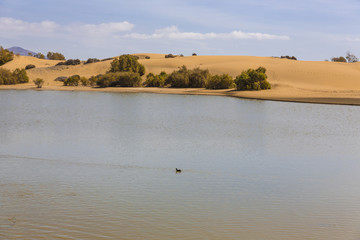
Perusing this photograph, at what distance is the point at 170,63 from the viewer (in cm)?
7506

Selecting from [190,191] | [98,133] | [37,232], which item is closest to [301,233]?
[190,191]

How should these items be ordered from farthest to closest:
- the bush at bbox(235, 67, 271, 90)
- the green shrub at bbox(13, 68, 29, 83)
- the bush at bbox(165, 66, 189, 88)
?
the green shrub at bbox(13, 68, 29, 83)
the bush at bbox(165, 66, 189, 88)
the bush at bbox(235, 67, 271, 90)

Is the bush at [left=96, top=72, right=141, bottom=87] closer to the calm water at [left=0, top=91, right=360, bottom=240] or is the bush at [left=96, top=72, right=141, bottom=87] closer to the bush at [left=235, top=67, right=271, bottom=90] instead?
the bush at [left=235, top=67, right=271, bottom=90]

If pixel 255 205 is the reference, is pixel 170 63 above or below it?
above

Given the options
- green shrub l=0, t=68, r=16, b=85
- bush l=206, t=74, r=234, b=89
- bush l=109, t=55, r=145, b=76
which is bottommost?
bush l=206, t=74, r=234, b=89

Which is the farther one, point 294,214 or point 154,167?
point 154,167

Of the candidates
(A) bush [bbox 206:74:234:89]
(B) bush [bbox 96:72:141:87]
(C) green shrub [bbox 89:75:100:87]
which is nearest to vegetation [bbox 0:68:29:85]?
(C) green shrub [bbox 89:75:100:87]

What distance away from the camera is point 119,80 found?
5400 centimetres

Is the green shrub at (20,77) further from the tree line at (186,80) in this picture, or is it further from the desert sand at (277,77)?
the tree line at (186,80)

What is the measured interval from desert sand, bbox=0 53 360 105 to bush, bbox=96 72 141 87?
8.25 feet

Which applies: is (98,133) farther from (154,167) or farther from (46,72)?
(46,72)

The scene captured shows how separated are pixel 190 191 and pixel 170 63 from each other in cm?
6697

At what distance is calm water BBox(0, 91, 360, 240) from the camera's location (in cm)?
692

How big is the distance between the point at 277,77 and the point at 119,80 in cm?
2231
